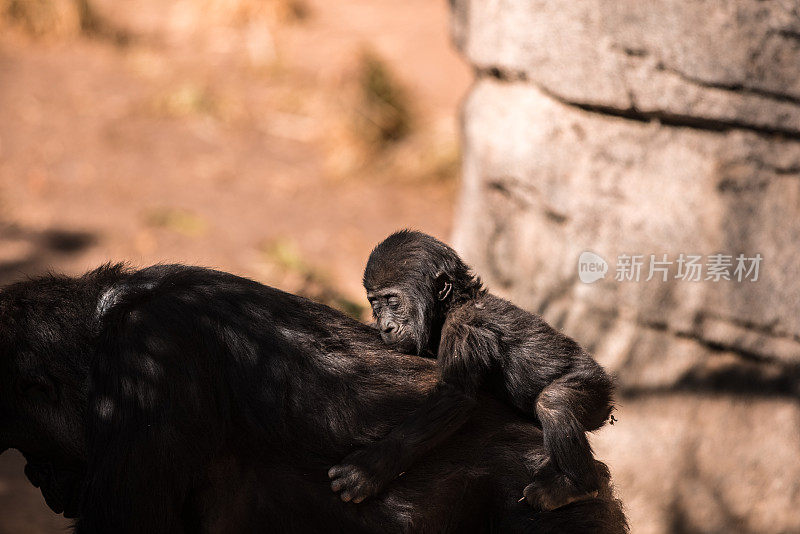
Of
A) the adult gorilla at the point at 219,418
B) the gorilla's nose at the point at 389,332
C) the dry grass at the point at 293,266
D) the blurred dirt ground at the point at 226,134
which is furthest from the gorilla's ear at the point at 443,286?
the blurred dirt ground at the point at 226,134

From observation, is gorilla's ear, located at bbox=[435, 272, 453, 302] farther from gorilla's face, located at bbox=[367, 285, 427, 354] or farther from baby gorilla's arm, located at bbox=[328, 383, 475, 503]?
baby gorilla's arm, located at bbox=[328, 383, 475, 503]

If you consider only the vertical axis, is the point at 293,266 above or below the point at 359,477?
below

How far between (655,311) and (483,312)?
2.79 metres

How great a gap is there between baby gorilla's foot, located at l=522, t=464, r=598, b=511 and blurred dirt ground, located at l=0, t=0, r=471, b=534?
5124 millimetres

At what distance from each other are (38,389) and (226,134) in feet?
29.1

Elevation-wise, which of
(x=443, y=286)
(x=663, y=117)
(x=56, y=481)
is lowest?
(x=56, y=481)

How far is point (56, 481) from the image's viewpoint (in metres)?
3.33

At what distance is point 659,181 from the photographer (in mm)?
5660

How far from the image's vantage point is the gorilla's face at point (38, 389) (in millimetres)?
3148
